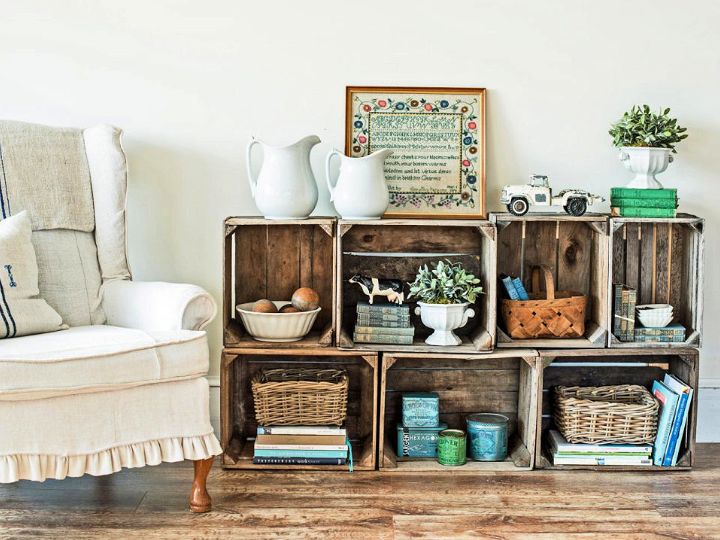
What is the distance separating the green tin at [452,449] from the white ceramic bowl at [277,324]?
584 millimetres

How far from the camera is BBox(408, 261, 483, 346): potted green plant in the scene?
9.29ft

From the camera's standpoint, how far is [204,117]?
3.05m

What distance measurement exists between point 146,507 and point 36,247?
0.89 m

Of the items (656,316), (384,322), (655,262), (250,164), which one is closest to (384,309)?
(384,322)

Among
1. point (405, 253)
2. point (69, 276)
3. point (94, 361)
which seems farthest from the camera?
point (405, 253)

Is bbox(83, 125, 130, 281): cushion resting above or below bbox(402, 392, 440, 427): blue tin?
above

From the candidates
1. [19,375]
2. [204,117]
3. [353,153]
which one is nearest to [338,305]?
[353,153]

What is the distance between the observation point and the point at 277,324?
2.83 meters

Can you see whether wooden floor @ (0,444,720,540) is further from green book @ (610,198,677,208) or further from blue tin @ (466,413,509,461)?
green book @ (610,198,677,208)

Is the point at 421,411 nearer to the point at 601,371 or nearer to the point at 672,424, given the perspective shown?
the point at 601,371

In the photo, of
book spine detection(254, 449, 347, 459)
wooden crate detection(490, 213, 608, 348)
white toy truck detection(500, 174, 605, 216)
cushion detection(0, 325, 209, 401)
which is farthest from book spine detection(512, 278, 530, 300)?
cushion detection(0, 325, 209, 401)

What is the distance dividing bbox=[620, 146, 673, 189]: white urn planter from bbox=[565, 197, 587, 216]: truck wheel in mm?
201

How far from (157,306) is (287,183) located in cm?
59

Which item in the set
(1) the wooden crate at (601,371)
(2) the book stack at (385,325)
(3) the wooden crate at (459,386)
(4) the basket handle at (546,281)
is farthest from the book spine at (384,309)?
(1) the wooden crate at (601,371)
